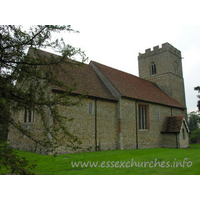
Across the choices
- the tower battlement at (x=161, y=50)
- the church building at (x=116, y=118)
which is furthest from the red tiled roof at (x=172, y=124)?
the tower battlement at (x=161, y=50)

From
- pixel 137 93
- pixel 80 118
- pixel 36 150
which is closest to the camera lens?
pixel 36 150

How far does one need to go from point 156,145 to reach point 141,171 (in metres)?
14.7

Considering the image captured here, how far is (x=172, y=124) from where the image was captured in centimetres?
2303

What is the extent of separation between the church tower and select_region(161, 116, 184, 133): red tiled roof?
6.85m

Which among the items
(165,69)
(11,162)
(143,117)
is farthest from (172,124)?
(11,162)

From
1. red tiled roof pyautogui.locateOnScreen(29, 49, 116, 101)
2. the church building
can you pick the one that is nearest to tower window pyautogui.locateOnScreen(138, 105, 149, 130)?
the church building

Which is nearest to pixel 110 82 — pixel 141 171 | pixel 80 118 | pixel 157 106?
pixel 80 118

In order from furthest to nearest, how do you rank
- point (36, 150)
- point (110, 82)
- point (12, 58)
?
point (110, 82) → point (36, 150) → point (12, 58)

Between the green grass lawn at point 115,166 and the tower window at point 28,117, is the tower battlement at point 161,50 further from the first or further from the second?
the tower window at point 28,117

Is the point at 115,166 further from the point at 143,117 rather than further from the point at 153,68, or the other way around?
the point at 153,68

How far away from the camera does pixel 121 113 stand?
1792 centimetres

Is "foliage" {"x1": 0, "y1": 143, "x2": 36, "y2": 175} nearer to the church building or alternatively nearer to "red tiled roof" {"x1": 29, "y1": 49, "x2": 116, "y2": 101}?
the church building

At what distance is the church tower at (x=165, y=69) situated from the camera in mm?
30234

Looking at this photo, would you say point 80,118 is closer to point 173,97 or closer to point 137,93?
point 137,93
